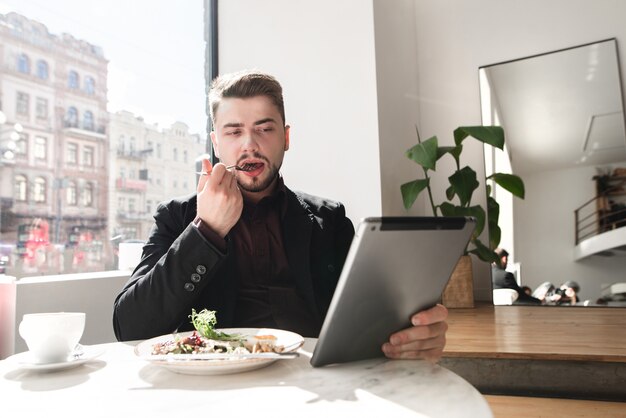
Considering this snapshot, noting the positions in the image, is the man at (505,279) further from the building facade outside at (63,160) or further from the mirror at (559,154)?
the building facade outside at (63,160)

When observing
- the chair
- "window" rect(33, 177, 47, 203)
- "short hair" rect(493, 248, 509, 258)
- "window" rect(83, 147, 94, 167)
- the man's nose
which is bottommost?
the chair

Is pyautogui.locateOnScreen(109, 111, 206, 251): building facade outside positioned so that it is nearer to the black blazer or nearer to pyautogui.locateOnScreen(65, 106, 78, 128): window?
pyautogui.locateOnScreen(65, 106, 78, 128): window

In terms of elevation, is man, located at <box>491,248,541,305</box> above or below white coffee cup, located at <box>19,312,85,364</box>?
below

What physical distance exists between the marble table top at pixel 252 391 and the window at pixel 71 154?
1.62 metres

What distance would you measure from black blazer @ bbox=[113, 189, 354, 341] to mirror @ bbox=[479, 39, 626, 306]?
2499 millimetres

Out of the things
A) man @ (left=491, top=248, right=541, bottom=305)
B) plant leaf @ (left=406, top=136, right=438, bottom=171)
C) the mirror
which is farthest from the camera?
man @ (left=491, top=248, right=541, bottom=305)

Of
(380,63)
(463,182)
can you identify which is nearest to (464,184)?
(463,182)

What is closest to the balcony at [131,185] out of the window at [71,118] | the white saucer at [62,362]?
the window at [71,118]

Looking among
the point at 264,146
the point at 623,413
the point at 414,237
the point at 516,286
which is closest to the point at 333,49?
the point at 264,146

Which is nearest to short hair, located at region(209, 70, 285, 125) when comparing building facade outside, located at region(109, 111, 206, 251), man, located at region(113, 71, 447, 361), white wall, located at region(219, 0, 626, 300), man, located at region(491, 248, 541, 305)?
man, located at region(113, 71, 447, 361)

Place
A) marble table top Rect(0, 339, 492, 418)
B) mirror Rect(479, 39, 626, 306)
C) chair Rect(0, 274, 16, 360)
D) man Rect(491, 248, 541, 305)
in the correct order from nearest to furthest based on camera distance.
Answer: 1. marble table top Rect(0, 339, 492, 418)
2. chair Rect(0, 274, 16, 360)
3. mirror Rect(479, 39, 626, 306)
4. man Rect(491, 248, 541, 305)

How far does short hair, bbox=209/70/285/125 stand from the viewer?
5.01 ft

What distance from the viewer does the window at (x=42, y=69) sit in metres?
2.18

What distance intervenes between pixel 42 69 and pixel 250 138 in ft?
4.37
